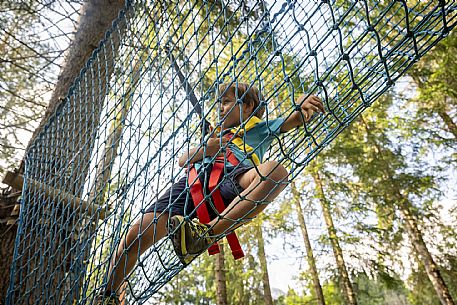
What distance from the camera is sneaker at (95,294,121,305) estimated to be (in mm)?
1284

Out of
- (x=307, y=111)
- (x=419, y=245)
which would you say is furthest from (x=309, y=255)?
(x=307, y=111)

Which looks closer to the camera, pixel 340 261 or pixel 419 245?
pixel 419 245

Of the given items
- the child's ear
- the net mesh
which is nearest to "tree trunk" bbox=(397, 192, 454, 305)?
the net mesh

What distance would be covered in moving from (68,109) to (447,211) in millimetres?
5683

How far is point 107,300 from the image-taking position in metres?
1.29

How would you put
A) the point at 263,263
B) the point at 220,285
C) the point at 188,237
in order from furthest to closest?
1. the point at 263,263
2. the point at 220,285
3. the point at 188,237

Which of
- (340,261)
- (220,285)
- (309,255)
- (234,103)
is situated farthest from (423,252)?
(234,103)

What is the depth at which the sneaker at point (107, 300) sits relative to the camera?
128 cm

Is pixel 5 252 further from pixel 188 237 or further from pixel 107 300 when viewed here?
pixel 188 237

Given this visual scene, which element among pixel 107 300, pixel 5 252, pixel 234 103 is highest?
pixel 234 103

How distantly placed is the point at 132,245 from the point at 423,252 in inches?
183

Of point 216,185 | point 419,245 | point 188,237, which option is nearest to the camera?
point 188,237

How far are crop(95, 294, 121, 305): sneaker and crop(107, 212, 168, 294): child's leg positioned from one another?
2 centimetres

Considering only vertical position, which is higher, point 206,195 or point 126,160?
point 126,160
